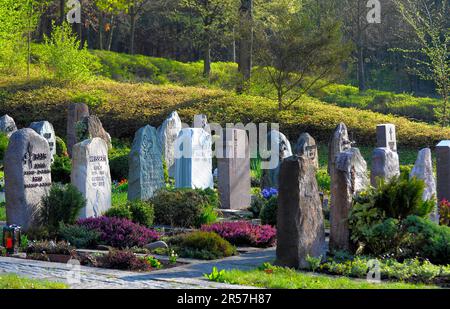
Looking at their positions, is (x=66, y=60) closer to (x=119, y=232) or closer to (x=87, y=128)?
(x=87, y=128)

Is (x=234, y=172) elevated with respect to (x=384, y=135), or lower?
lower

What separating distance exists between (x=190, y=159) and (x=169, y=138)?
281 inches

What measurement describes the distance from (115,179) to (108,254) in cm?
1244

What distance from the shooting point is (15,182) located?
52.8ft

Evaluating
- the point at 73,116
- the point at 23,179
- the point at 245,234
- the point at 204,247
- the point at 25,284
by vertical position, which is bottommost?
the point at 25,284

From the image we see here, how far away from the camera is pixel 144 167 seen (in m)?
20.0

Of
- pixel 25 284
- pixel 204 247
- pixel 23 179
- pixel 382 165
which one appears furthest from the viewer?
pixel 382 165

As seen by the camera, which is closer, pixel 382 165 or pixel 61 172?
pixel 382 165

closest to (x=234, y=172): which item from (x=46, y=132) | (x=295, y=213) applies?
(x=295, y=213)

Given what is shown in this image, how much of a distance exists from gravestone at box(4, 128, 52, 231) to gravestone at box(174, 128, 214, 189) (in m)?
4.99

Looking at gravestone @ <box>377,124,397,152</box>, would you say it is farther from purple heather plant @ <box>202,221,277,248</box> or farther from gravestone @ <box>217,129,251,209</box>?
purple heather plant @ <box>202,221,277,248</box>

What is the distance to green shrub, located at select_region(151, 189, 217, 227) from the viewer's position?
59.6ft

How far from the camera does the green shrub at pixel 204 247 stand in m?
14.4

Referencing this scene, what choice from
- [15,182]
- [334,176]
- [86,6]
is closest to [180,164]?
[15,182]
